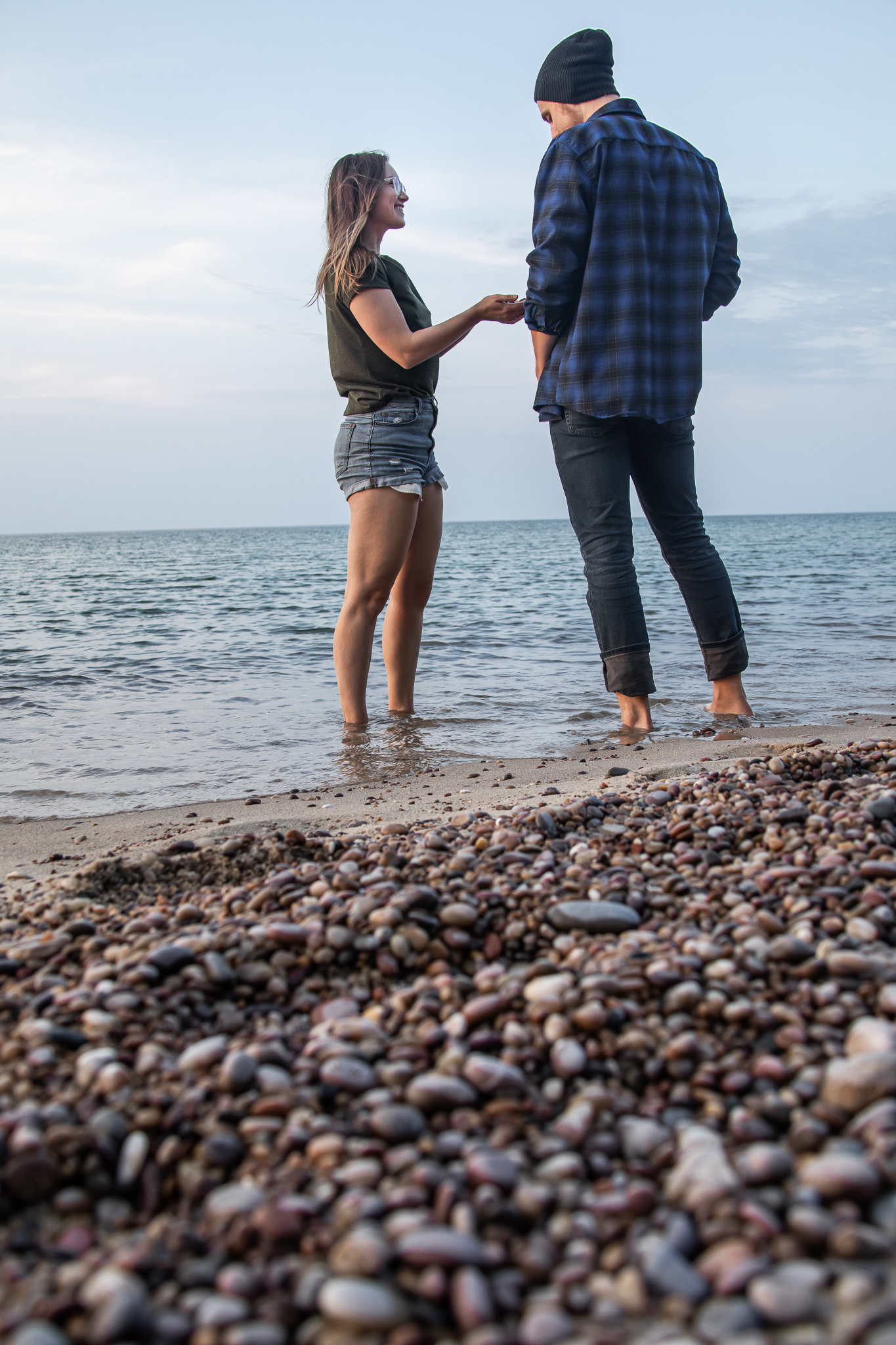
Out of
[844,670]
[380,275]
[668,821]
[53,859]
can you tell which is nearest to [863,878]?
[668,821]

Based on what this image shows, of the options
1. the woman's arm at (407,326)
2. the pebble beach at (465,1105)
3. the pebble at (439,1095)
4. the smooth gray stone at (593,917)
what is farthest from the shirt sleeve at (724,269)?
the pebble at (439,1095)

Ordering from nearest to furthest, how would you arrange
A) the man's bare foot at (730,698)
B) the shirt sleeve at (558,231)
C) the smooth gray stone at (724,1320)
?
the smooth gray stone at (724,1320), the shirt sleeve at (558,231), the man's bare foot at (730,698)

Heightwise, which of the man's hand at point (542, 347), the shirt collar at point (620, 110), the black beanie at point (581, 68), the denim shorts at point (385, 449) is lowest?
the denim shorts at point (385, 449)

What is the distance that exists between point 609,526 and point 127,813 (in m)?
2.03

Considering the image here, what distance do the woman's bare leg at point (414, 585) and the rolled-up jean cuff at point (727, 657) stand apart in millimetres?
1240

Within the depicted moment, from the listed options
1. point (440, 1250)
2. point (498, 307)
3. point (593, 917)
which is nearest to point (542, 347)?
point (498, 307)

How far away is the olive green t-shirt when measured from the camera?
384cm

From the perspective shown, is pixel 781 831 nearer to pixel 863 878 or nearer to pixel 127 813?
pixel 863 878

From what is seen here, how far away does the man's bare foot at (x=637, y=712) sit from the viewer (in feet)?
12.4

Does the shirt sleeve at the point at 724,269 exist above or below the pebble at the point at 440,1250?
above

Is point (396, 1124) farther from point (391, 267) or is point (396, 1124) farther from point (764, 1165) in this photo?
point (391, 267)

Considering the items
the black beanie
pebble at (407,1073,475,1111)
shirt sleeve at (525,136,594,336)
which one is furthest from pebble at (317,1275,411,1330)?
the black beanie

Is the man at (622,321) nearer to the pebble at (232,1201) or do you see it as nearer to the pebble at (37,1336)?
the pebble at (232,1201)

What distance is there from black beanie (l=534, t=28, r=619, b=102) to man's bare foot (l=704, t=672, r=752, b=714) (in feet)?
7.66
